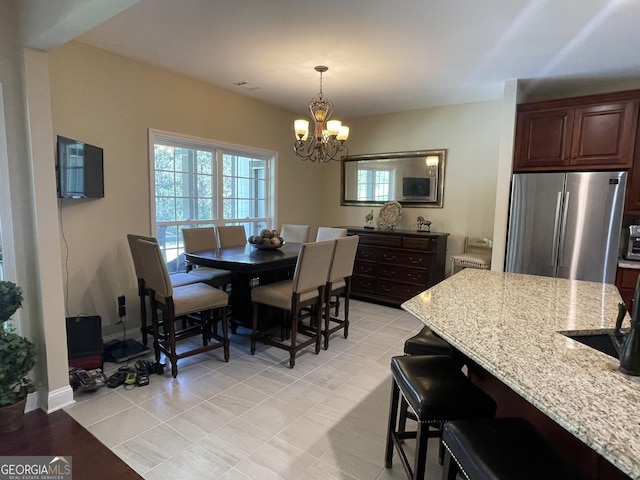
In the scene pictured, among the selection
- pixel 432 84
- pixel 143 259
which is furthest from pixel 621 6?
pixel 143 259

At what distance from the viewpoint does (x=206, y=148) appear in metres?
4.13

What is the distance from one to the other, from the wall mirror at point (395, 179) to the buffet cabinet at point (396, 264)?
0.63 meters

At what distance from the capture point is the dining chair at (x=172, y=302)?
105 inches

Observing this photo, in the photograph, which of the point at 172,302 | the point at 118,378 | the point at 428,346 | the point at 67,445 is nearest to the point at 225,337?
the point at 172,302

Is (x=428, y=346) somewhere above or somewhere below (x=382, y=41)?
below

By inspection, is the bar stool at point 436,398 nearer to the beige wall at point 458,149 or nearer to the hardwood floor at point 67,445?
the hardwood floor at point 67,445

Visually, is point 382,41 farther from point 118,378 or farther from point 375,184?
point 118,378

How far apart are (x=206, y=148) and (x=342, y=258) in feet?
7.02

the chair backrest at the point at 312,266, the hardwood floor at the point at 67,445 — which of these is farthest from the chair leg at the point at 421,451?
the chair backrest at the point at 312,266

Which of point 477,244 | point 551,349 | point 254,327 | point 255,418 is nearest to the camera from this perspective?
point 551,349

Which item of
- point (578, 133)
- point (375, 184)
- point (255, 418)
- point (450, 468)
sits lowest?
point (255, 418)

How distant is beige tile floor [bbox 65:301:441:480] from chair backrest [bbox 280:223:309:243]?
1731mm

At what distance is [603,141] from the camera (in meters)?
3.33

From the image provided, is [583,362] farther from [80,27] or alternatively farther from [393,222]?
[393,222]
